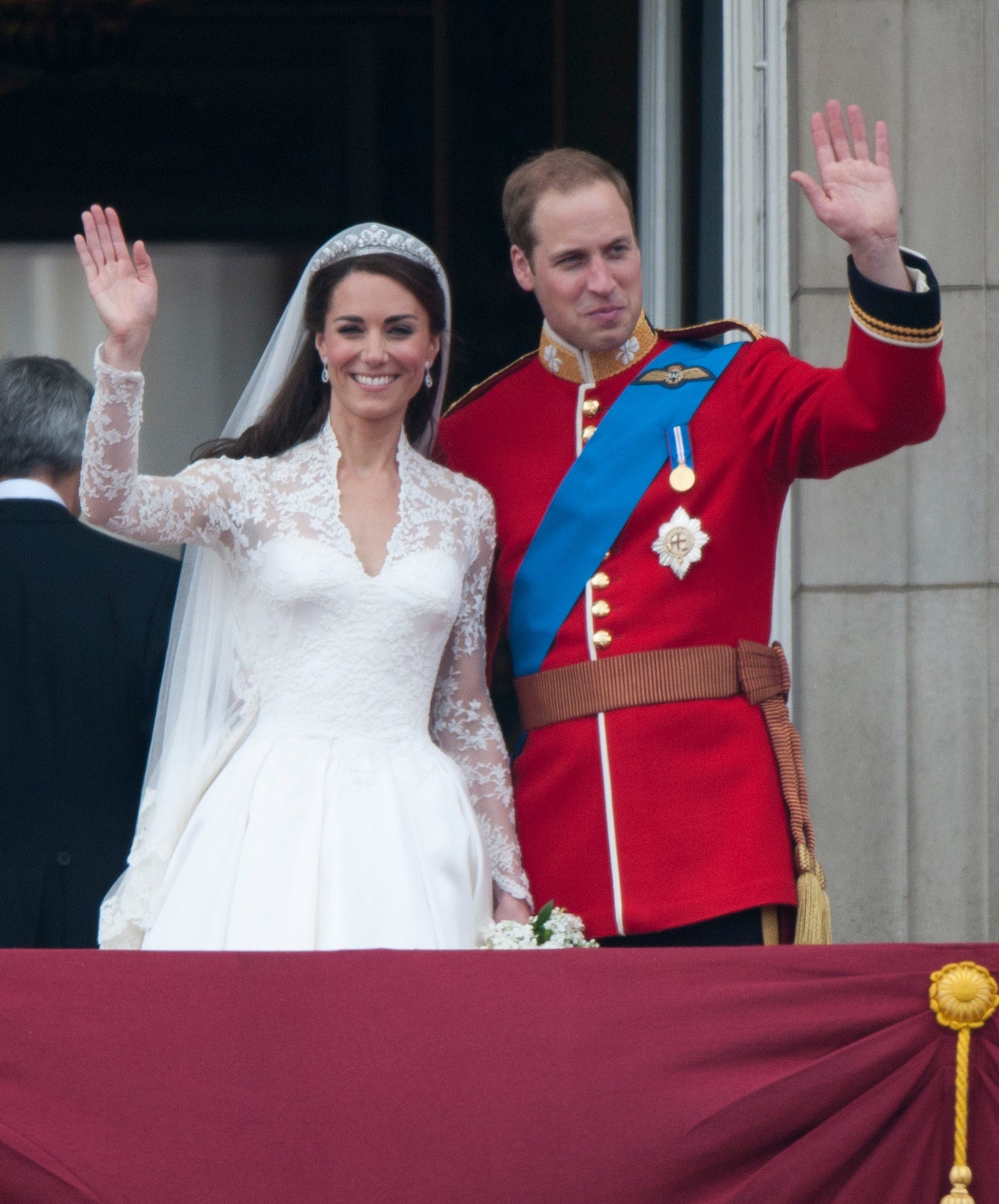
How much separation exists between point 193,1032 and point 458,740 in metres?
0.94

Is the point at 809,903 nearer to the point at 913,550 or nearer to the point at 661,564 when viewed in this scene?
the point at 661,564

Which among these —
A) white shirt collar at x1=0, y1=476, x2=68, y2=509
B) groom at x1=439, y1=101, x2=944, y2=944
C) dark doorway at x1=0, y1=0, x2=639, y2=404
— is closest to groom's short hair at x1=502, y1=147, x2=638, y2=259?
groom at x1=439, y1=101, x2=944, y2=944

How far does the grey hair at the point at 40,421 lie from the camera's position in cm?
366

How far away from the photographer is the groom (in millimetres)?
2994

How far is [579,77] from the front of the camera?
5.44m

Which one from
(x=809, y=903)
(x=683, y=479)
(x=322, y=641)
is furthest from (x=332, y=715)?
(x=809, y=903)

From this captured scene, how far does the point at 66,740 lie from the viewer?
11.5 ft

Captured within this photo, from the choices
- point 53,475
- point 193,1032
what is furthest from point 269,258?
point 193,1032

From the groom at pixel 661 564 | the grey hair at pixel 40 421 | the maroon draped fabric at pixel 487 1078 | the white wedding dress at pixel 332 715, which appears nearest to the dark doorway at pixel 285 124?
the grey hair at pixel 40 421

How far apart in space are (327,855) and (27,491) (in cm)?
101

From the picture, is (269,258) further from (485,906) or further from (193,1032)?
(193,1032)

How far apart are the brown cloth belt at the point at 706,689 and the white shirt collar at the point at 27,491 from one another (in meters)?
1.02

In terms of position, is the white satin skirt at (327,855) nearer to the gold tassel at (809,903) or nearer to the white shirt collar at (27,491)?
the gold tassel at (809,903)

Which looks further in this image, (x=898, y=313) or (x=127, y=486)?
(x=127, y=486)
